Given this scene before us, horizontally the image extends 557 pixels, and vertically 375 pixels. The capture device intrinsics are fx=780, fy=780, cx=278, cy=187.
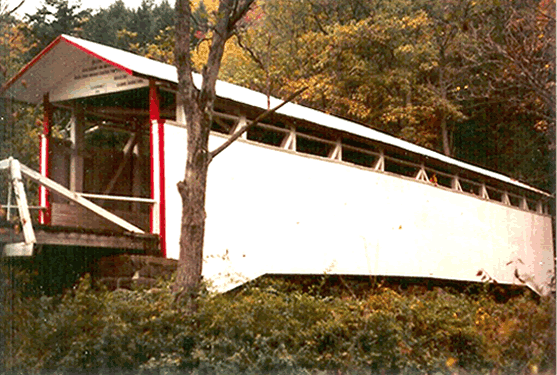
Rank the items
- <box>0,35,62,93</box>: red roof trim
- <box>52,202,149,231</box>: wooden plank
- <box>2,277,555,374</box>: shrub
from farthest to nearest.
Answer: <box>52,202,149,231</box>: wooden plank
<box>0,35,62,93</box>: red roof trim
<box>2,277,555,374</box>: shrub

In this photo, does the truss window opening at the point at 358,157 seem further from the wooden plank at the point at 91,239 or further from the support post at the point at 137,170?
the wooden plank at the point at 91,239

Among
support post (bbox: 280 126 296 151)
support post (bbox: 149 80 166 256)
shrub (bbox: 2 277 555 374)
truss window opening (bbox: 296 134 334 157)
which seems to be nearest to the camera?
shrub (bbox: 2 277 555 374)

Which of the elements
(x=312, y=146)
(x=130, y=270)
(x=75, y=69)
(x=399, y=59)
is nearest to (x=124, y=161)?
(x=75, y=69)

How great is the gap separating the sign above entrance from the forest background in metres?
0.65

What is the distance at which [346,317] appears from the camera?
8266 mm

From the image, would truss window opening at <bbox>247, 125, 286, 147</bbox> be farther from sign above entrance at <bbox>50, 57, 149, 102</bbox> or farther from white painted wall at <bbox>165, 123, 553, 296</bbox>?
sign above entrance at <bbox>50, 57, 149, 102</bbox>

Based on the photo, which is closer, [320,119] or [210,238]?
[210,238]

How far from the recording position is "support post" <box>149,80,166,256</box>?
11.3 m

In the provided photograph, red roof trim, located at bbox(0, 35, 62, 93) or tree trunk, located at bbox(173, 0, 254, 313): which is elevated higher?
red roof trim, located at bbox(0, 35, 62, 93)

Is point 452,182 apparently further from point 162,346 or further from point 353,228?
point 162,346

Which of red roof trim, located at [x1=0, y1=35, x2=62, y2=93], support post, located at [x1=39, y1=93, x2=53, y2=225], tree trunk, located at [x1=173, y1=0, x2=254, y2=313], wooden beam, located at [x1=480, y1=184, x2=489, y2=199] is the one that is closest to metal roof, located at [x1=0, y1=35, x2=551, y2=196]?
red roof trim, located at [x1=0, y1=35, x2=62, y2=93]

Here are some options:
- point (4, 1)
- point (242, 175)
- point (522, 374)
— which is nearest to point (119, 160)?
point (242, 175)

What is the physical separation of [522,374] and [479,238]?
10.0 meters

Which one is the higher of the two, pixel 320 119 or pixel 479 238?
pixel 320 119
